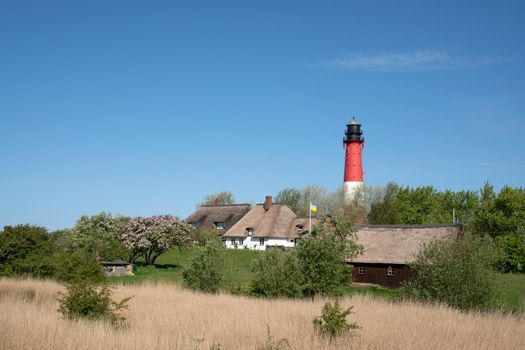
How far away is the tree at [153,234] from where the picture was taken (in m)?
50.5

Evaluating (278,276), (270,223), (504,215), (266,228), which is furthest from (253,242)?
(278,276)

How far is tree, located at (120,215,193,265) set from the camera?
5047 centimetres

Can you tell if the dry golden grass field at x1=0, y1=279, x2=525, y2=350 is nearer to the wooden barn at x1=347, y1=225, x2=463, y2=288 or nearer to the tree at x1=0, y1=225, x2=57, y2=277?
the tree at x1=0, y1=225, x2=57, y2=277

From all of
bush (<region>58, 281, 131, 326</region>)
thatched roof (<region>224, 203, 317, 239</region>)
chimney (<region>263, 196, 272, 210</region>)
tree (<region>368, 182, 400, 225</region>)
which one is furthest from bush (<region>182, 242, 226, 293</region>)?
tree (<region>368, 182, 400, 225</region>)

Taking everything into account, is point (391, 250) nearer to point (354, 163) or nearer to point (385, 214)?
point (354, 163)

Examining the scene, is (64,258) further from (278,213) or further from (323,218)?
(278,213)

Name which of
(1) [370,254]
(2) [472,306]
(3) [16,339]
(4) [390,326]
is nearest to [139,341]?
(3) [16,339]

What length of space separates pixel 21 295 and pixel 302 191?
79859mm

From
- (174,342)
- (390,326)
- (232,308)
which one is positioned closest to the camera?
(174,342)

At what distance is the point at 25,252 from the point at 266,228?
135 feet

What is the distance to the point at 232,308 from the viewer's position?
66.3 ft

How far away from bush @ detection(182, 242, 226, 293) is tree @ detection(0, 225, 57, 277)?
9.13 metres

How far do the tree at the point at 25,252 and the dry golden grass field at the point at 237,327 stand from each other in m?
9.52

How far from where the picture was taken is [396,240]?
148 feet
